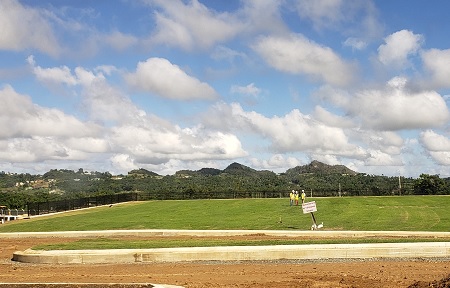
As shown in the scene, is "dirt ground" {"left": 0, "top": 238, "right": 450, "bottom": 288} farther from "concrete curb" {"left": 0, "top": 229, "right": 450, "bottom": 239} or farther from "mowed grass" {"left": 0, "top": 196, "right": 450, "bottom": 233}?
"mowed grass" {"left": 0, "top": 196, "right": 450, "bottom": 233}

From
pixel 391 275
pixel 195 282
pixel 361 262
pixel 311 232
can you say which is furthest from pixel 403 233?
pixel 195 282

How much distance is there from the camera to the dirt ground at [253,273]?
12.4 m

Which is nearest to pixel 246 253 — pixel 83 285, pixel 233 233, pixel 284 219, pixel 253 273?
pixel 253 273

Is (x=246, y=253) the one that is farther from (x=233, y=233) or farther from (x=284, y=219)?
(x=284, y=219)

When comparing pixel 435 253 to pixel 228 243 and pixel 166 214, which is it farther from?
pixel 166 214

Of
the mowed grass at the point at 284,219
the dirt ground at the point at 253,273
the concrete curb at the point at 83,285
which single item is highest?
the mowed grass at the point at 284,219

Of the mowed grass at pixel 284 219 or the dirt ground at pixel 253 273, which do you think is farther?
the mowed grass at pixel 284 219

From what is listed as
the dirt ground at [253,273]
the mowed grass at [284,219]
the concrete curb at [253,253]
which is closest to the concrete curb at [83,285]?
the dirt ground at [253,273]

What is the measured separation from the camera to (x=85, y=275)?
1461 centimetres

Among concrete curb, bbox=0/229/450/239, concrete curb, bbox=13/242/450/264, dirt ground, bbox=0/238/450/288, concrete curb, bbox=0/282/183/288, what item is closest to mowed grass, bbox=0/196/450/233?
concrete curb, bbox=0/229/450/239

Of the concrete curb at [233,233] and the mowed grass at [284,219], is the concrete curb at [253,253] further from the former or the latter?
the mowed grass at [284,219]

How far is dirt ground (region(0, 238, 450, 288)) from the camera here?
488 inches

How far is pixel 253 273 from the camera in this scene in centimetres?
1412

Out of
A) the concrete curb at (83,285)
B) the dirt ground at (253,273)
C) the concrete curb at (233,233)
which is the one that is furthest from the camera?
the concrete curb at (233,233)
